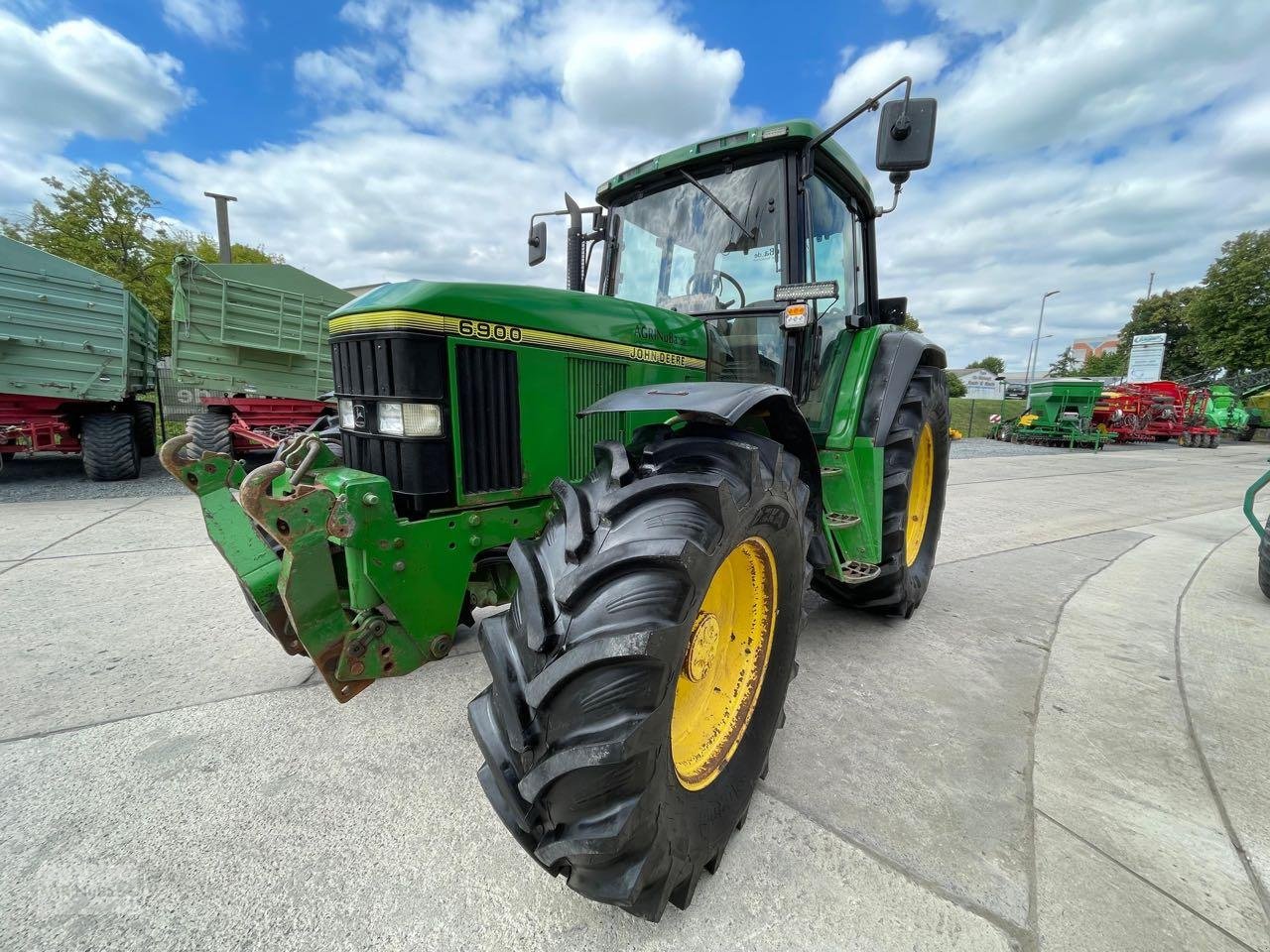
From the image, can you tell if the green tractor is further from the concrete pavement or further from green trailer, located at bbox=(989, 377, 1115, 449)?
the concrete pavement

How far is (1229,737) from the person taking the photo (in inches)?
82.7

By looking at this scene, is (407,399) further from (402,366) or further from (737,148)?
(737,148)

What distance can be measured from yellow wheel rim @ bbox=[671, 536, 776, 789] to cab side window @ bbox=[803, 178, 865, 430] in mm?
1175

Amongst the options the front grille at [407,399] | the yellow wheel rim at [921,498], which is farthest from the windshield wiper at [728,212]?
the yellow wheel rim at [921,498]

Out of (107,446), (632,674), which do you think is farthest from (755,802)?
(107,446)

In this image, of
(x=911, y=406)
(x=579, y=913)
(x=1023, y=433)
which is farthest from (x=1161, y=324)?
(x=579, y=913)

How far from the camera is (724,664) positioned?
68.4 inches

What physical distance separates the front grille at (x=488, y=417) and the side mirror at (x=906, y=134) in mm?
1665

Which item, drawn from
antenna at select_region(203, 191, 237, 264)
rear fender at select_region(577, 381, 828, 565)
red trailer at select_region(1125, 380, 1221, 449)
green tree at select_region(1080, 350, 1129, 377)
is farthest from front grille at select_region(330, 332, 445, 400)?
green tree at select_region(1080, 350, 1129, 377)

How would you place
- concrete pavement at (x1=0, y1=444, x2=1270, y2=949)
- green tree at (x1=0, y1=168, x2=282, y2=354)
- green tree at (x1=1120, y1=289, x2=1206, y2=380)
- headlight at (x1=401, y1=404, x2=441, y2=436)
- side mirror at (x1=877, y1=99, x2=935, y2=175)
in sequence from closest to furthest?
concrete pavement at (x1=0, y1=444, x2=1270, y2=949)
headlight at (x1=401, y1=404, x2=441, y2=436)
side mirror at (x1=877, y1=99, x2=935, y2=175)
green tree at (x1=0, y1=168, x2=282, y2=354)
green tree at (x1=1120, y1=289, x2=1206, y2=380)

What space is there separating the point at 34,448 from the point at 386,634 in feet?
26.2

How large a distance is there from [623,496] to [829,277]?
1986 mm

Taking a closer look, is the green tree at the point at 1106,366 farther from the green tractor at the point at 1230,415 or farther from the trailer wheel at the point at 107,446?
the trailer wheel at the point at 107,446

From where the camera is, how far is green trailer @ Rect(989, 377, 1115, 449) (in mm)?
15711
